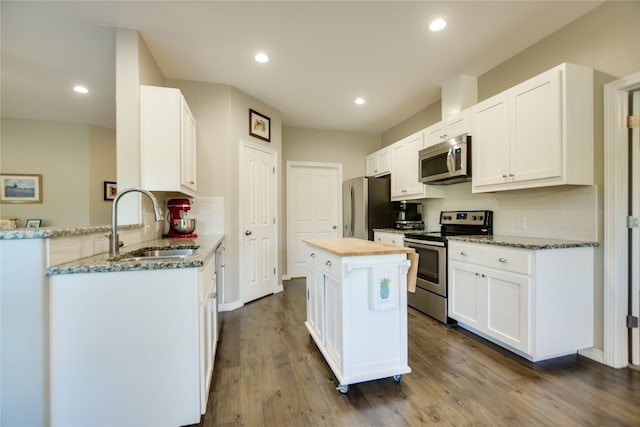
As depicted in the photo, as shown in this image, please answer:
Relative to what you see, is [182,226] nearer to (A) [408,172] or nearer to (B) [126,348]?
(B) [126,348]

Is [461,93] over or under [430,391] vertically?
over

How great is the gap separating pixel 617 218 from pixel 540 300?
78cm

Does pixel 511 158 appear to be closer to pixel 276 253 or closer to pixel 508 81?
pixel 508 81

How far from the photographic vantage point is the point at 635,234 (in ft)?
6.27

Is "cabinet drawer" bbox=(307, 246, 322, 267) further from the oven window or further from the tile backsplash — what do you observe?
the tile backsplash

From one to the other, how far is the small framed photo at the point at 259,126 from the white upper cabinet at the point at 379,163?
1817mm

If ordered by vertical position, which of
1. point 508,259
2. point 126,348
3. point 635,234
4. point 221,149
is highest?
point 221,149

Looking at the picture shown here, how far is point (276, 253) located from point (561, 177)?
3.26 meters

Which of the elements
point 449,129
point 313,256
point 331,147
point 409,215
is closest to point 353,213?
point 409,215

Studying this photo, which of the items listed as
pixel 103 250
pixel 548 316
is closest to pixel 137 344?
pixel 103 250

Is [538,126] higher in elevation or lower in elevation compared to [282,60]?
lower

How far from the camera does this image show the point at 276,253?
4.03m

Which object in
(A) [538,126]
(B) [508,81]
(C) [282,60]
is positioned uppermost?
(C) [282,60]

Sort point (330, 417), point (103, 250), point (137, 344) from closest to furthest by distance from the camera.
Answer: point (137, 344) → point (330, 417) → point (103, 250)
